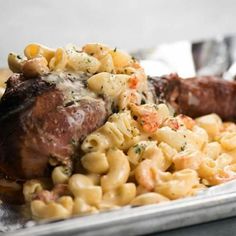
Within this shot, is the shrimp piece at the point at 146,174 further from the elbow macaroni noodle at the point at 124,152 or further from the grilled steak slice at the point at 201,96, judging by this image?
the grilled steak slice at the point at 201,96

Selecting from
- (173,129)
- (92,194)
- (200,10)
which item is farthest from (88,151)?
(200,10)

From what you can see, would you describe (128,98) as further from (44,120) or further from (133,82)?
(44,120)

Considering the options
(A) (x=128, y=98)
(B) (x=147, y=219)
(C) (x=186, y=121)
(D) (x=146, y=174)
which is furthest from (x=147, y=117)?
(B) (x=147, y=219)

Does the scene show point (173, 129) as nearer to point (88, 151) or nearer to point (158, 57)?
point (88, 151)

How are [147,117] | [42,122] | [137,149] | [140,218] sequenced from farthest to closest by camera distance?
1. [147,117]
2. [137,149]
3. [42,122]
4. [140,218]

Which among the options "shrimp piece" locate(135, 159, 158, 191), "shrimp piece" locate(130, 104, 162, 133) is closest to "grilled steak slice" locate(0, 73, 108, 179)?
"shrimp piece" locate(130, 104, 162, 133)

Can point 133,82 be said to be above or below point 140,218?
above
